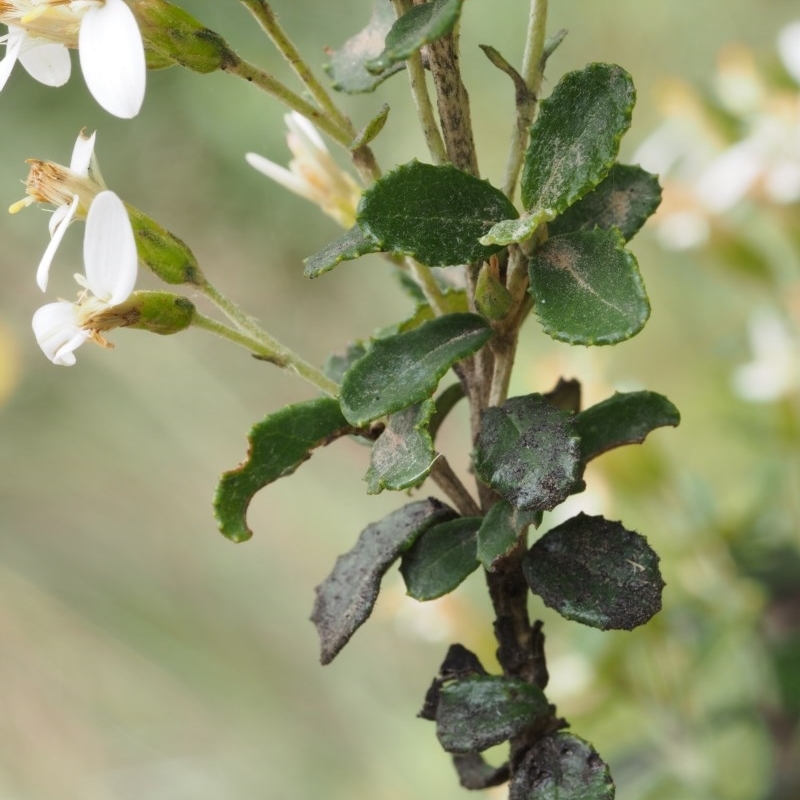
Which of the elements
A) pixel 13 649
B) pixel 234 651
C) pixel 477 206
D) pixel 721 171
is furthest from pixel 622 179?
pixel 13 649

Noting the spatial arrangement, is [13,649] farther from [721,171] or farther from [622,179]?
[622,179]

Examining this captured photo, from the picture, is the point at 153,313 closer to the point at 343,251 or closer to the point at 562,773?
the point at 343,251

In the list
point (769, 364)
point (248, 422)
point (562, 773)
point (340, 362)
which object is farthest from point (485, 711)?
point (248, 422)

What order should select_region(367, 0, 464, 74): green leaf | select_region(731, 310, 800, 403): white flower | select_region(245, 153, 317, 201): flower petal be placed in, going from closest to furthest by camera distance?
select_region(367, 0, 464, 74): green leaf
select_region(245, 153, 317, 201): flower petal
select_region(731, 310, 800, 403): white flower

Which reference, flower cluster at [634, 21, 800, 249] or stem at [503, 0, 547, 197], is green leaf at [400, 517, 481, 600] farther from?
flower cluster at [634, 21, 800, 249]

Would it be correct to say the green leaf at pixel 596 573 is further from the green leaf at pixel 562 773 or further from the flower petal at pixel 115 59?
the flower petal at pixel 115 59

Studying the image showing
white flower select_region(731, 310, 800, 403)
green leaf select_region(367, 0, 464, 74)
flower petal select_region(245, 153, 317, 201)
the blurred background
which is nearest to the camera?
green leaf select_region(367, 0, 464, 74)

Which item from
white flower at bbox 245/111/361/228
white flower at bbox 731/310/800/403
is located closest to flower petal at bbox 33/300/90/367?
white flower at bbox 245/111/361/228
